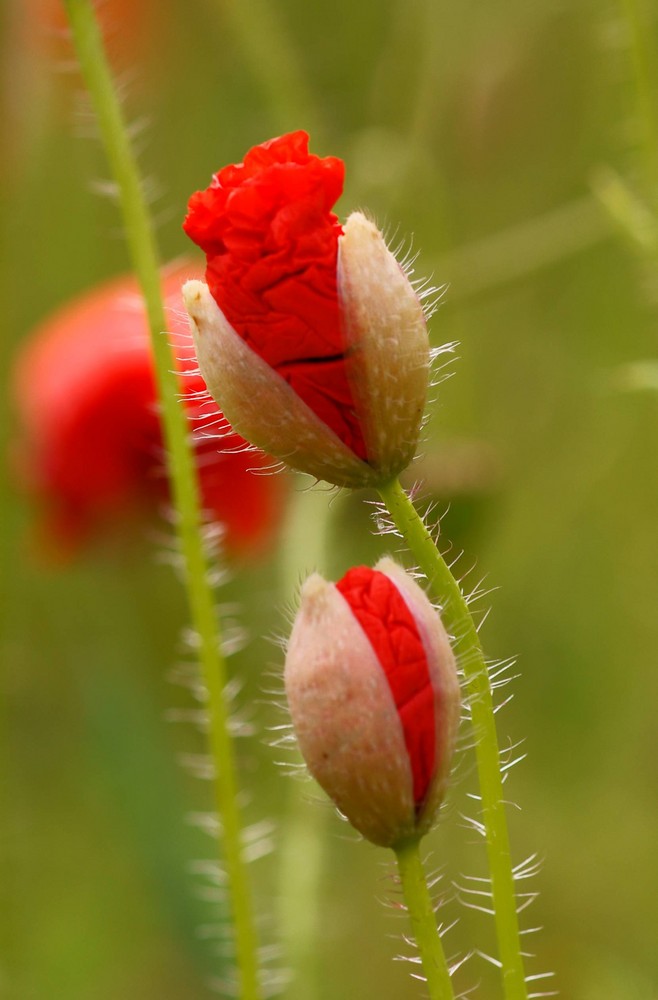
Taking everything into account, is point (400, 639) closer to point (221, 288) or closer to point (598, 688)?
point (221, 288)

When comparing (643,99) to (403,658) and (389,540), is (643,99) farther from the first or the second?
(389,540)

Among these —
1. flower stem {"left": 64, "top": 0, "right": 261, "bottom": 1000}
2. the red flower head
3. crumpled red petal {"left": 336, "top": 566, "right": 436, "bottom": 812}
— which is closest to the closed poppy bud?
crumpled red petal {"left": 336, "top": 566, "right": 436, "bottom": 812}

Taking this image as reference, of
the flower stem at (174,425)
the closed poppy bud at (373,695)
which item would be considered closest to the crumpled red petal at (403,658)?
the closed poppy bud at (373,695)

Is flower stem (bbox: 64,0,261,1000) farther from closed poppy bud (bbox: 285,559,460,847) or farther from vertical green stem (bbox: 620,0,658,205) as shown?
vertical green stem (bbox: 620,0,658,205)

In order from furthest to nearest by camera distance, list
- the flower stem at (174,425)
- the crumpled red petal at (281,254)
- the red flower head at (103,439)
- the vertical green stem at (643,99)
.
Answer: the red flower head at (103,439)
the vertical green stem at (643,99)
the flower stem at (174,425)
the crumpled red petal at (281,254)

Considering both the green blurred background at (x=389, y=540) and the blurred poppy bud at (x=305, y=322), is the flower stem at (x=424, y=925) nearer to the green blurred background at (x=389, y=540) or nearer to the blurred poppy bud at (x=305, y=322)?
the blurred poppy bud at (x=305, y=322)

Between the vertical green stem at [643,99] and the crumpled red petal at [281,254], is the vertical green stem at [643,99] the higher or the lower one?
the higher one
